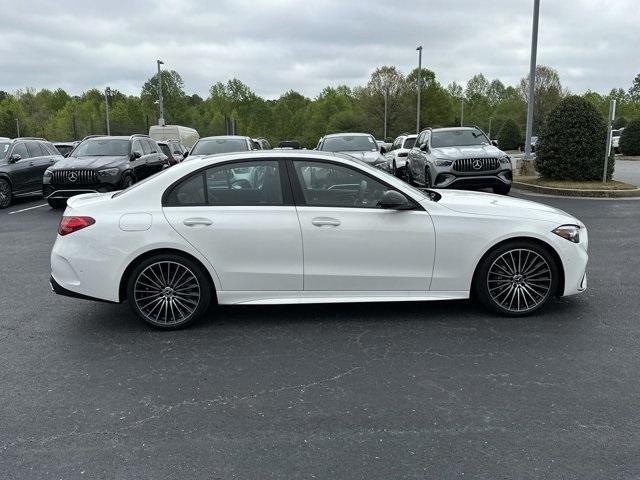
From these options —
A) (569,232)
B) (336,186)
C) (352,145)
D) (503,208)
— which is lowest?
(569,232)

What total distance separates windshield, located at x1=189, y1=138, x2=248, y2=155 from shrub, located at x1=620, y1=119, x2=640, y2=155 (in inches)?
1148

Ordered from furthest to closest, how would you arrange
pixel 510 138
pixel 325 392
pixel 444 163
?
pixel 510 138 < pixel 444 163 < pixel 325 392

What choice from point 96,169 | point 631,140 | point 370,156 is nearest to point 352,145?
point 370,156

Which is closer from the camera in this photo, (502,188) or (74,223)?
(74,223)

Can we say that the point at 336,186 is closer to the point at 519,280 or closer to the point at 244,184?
the point at 244,184

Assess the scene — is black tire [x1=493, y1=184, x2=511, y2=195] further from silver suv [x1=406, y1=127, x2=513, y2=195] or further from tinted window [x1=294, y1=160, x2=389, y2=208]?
tinted window [x1=294, y1=160, x2=389, y2=208]

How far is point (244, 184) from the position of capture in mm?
5246

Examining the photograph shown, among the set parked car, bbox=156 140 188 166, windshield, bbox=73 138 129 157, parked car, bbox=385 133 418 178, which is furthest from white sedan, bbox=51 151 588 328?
parked car, bbox=156 140 188 166

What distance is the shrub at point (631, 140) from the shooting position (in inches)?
1379

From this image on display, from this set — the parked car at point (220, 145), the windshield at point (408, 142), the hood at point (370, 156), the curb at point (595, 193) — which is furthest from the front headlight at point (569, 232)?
the windshield at point (408, 142)

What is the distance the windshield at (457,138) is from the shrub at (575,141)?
2212mm

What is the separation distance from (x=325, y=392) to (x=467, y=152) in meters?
11.3


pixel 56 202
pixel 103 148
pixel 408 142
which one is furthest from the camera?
pixel 408 142

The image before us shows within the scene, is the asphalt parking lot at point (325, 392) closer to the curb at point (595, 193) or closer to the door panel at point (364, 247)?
the door panel at point (364, 247)
